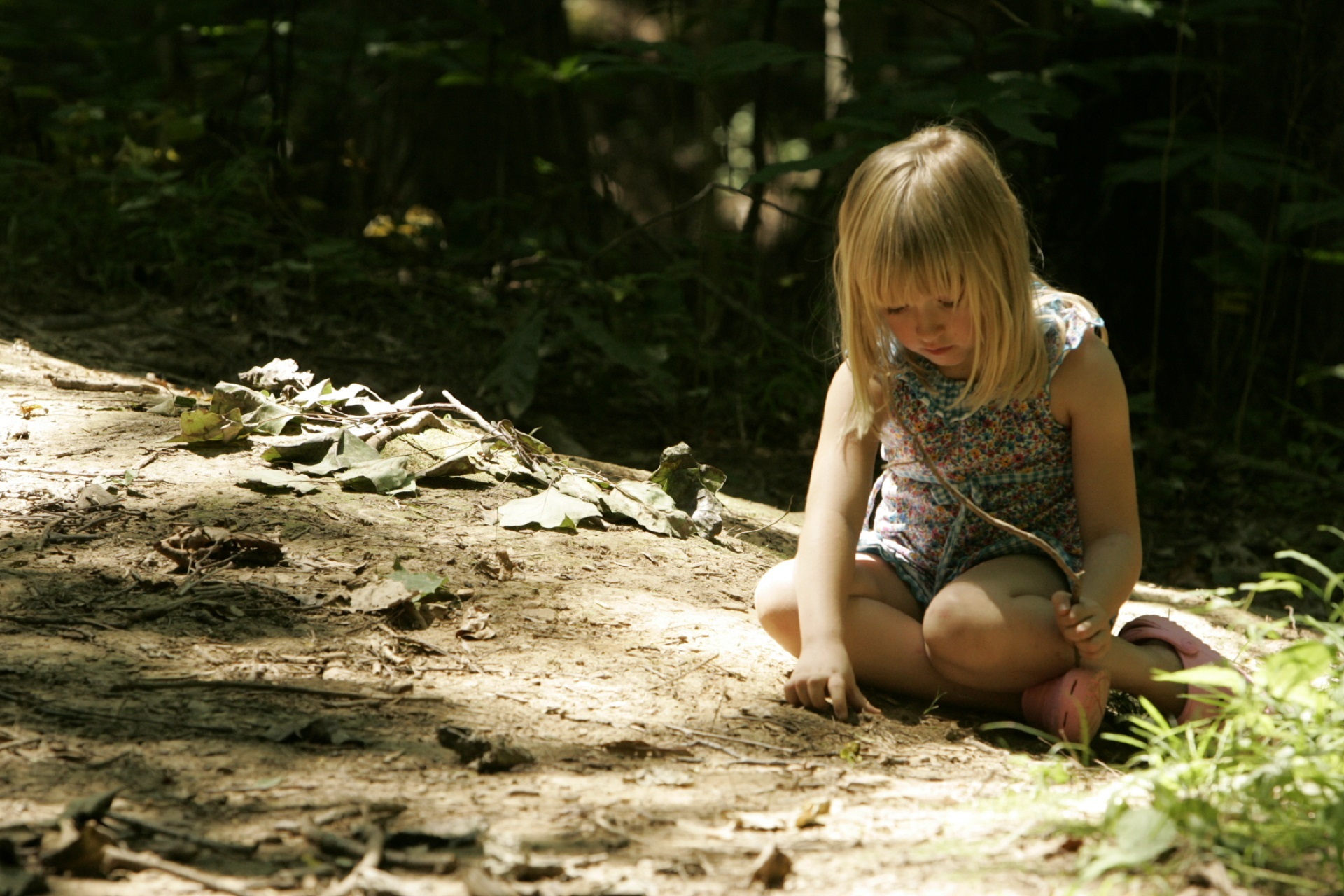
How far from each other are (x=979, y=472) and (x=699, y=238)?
140 inches

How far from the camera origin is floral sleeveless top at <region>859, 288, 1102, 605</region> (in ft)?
7.26

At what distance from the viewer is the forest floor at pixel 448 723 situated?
1.41m

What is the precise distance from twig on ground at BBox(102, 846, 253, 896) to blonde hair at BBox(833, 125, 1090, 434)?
53.6 inches

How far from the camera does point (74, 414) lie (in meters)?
3.11

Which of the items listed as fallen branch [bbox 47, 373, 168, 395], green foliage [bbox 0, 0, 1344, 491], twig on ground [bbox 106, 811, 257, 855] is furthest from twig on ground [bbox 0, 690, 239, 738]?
green foliage [bbox 0, 0, 1344, 491]

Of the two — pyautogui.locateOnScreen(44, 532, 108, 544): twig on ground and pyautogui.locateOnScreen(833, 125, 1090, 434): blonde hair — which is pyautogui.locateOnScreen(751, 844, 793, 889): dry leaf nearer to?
pyautogui.locateOnScreen(833, 125, 1090, 434): blonde hair

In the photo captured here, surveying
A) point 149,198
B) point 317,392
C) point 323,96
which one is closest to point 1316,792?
point 317,392

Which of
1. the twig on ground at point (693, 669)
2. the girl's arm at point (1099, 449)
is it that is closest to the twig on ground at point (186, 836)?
the twig on ground at point (693, 669)

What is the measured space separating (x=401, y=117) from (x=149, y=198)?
2.63 meters

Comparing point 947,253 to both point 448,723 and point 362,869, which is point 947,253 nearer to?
point 448,723

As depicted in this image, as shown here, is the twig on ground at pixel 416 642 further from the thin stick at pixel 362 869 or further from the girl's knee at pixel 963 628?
the girl's knee at pixel 963 628

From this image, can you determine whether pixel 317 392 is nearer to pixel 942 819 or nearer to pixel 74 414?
pixel 74 414

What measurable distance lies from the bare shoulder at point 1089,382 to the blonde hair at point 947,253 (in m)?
0.04

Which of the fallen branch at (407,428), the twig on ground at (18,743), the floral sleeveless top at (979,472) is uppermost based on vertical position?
the floral sleeveless top at (979,472)
